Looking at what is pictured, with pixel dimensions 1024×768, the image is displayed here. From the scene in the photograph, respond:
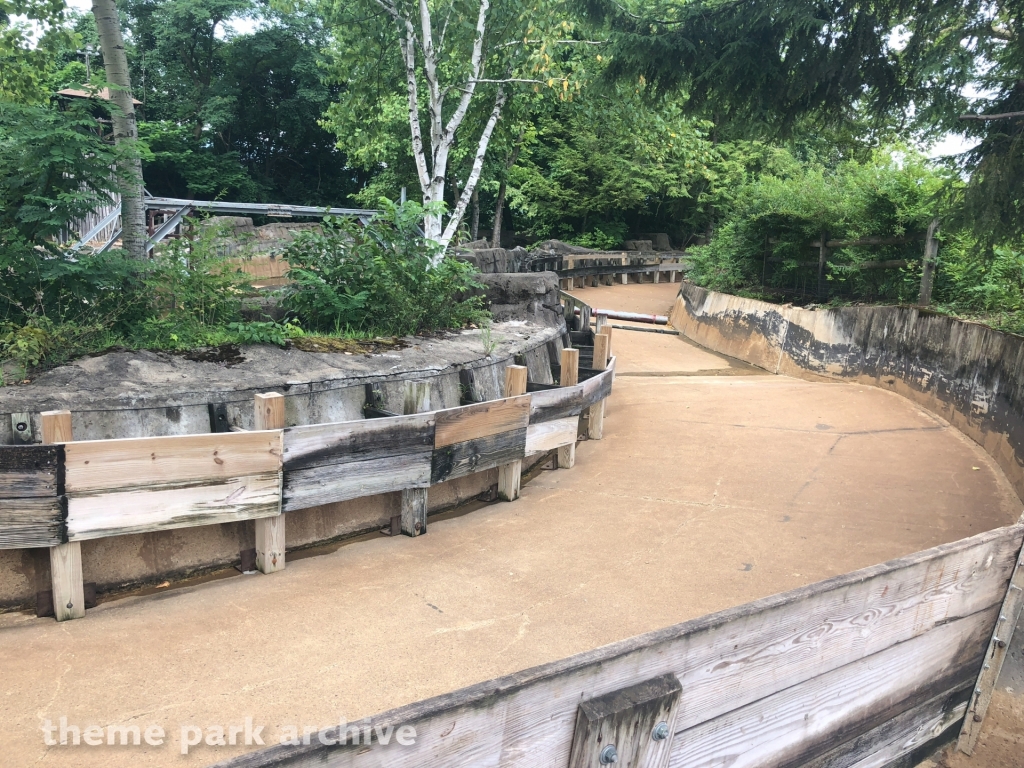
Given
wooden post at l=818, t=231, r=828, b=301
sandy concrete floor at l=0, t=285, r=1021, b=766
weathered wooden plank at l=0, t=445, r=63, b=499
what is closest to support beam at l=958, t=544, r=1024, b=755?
sandy concrete floor at l=0, t=285, r=1021, b=766

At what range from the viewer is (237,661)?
12.5 ft

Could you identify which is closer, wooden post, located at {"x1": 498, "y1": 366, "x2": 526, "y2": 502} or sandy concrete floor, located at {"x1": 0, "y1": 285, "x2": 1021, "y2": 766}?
sandy concrete floor, located at {"x1": 0, "y1": 285, "x2": 1021, "y2": 766}

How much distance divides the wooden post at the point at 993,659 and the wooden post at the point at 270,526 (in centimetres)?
374

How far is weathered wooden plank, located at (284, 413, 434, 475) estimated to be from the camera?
467cm

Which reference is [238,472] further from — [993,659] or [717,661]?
[993,659]

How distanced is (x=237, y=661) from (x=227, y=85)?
33301mm

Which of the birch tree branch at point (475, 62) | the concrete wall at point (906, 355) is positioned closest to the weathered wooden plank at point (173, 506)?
the concrete wall at point (906, 355)

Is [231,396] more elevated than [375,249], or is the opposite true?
[375,249]

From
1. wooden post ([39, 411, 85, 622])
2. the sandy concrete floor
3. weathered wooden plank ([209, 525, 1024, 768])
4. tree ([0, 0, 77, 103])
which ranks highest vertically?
tree ([0, 0, 77, 103])

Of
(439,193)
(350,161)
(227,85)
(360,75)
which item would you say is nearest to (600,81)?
(439,193)

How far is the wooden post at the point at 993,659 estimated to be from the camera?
10.3 ft

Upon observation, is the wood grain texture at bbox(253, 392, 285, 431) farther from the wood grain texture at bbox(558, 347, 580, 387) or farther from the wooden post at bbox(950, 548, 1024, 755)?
the wooden post at bbox(950, 548, 1024, 755)

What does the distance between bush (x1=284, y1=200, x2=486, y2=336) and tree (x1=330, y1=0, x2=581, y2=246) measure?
201 centimetres

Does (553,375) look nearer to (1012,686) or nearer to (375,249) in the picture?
(375,249)
